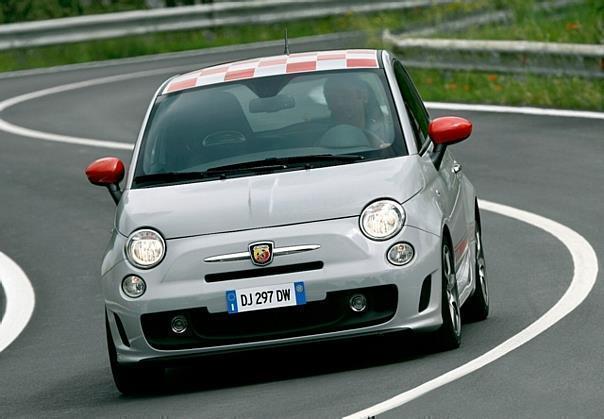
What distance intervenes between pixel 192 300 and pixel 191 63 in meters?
19.6

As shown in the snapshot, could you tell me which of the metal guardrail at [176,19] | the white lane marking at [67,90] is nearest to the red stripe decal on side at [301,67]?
the white lane marking at [67,90]

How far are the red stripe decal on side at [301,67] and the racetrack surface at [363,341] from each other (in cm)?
157

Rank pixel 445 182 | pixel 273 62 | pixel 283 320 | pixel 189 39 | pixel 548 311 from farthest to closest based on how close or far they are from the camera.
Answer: pixel 189 39, pixel 273 62, pixel 548 311, pixel 445 182, pixel 283 320

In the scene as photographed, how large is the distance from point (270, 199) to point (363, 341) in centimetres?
88

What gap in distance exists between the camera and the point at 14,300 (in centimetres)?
1280

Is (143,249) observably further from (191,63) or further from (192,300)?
(191,63)

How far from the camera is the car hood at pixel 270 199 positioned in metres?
8.81

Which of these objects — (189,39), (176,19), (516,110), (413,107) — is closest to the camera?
(413,107)

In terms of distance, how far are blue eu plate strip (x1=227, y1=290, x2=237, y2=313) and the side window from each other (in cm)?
155

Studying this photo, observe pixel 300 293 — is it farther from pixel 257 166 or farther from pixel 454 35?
pixel 454 35

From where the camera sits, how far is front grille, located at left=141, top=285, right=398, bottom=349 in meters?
8.72

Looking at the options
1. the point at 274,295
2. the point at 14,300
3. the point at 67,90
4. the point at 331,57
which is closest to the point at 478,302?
the point at 331,57

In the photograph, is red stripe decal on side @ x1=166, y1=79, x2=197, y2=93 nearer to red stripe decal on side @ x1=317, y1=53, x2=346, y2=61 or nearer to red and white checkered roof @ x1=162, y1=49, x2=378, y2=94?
red and white checkered roof @ x1=162, y1=49, x2=378, y2=94

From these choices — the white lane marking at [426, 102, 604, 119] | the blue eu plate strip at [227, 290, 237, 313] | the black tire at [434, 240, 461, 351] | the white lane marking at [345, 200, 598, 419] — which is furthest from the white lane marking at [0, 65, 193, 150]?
the blue eu plate strip at [227, 290, 237, 313]
